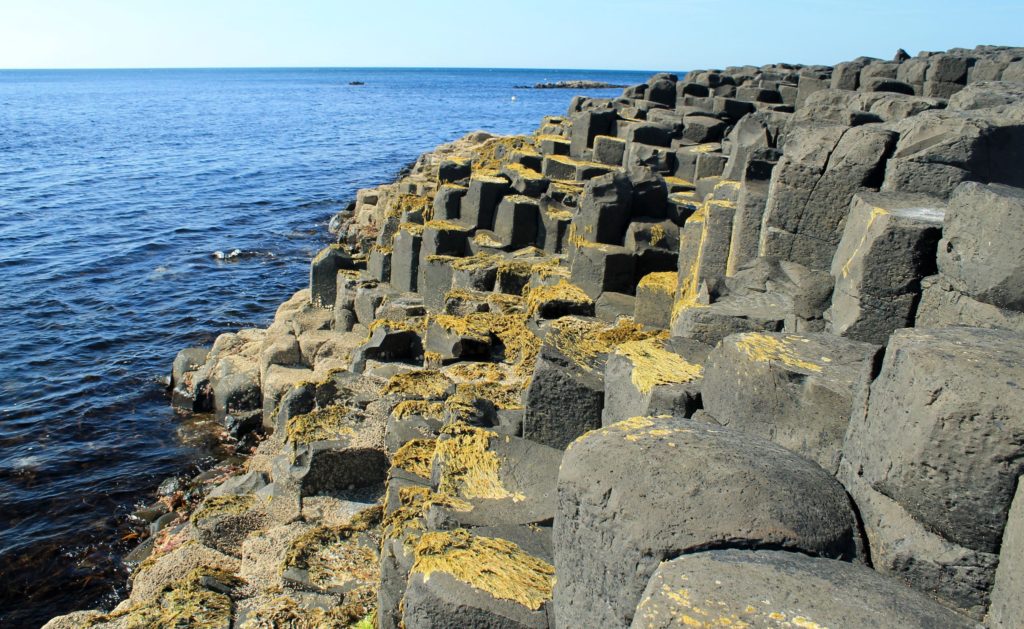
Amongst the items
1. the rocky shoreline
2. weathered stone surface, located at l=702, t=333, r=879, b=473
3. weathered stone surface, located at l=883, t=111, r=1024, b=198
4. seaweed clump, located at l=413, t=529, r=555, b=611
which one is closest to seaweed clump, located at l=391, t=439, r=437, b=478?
the rocky shoreline

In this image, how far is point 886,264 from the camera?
3.79 metres

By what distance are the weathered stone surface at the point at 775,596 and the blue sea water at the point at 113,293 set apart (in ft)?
22.4

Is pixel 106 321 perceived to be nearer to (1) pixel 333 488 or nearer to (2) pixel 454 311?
(2) pixel 454 311

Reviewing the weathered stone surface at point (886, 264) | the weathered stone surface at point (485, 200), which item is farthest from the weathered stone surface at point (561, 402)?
the weathered stone surface at point (485, 200)

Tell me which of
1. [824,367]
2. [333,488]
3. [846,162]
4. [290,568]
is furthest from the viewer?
[333,488]

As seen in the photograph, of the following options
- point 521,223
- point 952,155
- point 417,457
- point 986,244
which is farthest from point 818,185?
point 521,223

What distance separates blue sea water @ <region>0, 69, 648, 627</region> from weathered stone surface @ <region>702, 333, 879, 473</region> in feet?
21.6

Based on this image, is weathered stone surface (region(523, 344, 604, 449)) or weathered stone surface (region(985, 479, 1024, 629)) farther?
weathered stone surface (region(523, 344, 604, 449))

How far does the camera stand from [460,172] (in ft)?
44.4

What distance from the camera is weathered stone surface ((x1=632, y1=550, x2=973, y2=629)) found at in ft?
7.80

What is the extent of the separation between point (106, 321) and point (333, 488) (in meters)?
11.6

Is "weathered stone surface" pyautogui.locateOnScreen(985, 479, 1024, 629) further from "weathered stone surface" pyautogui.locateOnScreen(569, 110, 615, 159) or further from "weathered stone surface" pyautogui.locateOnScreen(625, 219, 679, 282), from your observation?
"weathered stone surface" pyautogui.locateOnScreen(569, 110, 615, 159)

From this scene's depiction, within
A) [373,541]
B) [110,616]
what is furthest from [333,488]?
[110,616]

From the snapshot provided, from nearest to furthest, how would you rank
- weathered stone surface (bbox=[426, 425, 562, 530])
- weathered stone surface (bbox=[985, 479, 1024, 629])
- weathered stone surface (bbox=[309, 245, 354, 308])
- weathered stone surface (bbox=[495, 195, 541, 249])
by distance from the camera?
weathered stone surface (bbox=[985, 479, 1024, 629]) → weathered stone surface (bbox=[426, 425, 562, 530]) → weathered stone surface (bbox=[495, 195, 541, 249]) → weathered stone surface (bbox=[309, 245, 354, 308])
